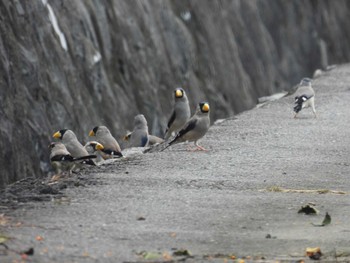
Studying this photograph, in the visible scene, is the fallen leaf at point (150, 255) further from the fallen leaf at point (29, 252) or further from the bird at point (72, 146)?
the bird at point (72, 146)

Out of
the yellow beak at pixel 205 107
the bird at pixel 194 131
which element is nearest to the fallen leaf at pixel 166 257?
the bird at pixel 194 131

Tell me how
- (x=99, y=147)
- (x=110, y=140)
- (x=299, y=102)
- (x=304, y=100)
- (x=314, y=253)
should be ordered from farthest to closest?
(x=304, y=100) < (x=299, y=102) < (x=110, y=140) < (x=99, y=147) < (x=314, y=253)

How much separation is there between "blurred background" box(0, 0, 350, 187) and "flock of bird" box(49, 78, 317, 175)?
2.09 meters

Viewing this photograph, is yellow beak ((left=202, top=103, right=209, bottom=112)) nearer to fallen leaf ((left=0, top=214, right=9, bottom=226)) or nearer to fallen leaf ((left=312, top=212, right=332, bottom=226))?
fallen leaf ((left=312, top=212, right=332, bottom=226))

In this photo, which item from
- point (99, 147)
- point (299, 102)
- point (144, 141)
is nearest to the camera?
point (99, 147)

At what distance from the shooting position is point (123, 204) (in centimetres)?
1221

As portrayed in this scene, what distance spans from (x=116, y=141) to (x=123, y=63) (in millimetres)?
10824

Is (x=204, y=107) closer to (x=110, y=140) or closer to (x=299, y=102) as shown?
(x=110, y=140)

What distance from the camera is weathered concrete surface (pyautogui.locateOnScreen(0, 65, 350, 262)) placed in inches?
410

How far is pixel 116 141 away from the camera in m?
18.9

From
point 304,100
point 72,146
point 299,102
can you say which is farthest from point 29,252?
point 304,100

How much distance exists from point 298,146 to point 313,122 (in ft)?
11.9

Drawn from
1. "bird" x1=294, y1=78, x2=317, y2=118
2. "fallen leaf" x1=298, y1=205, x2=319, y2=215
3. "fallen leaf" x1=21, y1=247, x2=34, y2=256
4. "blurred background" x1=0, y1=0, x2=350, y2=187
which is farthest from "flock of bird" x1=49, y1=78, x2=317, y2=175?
"fallen leaf" x1=21, y1=247, x2=34, y2=256

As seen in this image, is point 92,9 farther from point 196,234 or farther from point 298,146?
point 196,234
